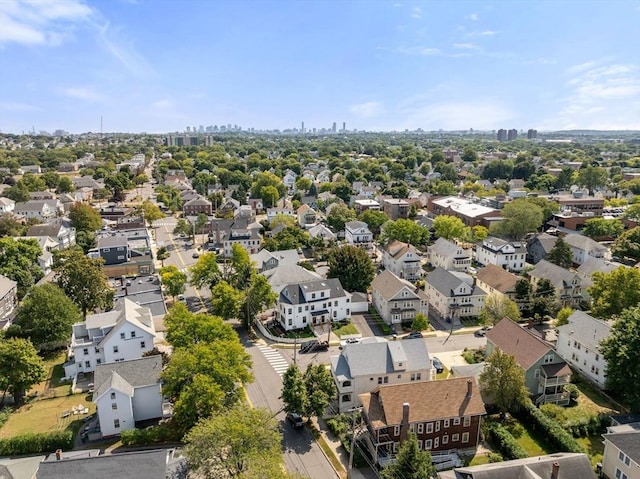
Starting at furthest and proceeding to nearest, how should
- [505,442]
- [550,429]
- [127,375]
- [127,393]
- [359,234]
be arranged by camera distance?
[359,234] → [127,375] → [127,393] → [550,429] → [505,442]

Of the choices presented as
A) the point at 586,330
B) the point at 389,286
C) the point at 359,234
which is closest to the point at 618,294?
the point at 586,330

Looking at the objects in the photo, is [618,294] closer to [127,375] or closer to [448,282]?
[448,282]

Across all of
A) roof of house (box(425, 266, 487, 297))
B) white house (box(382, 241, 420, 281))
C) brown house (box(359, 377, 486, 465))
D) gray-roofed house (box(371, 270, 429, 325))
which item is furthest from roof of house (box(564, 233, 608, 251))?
brown house (box(359, 377, 486, 465))

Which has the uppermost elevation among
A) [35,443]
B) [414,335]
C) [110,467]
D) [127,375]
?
[127,375]

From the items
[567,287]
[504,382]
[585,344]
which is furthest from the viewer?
[567,287]

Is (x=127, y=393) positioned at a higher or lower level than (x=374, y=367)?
lower
